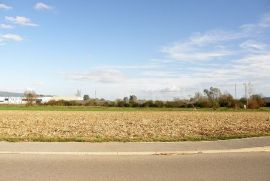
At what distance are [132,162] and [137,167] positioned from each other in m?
0.69

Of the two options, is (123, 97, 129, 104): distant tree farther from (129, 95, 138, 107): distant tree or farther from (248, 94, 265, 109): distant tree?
(248, 94, 265, 109): distant tree

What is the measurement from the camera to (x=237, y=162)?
31.3ft

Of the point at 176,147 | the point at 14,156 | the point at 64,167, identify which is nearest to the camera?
the point at 64,167

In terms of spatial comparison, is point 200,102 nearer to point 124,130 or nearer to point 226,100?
point 226,100

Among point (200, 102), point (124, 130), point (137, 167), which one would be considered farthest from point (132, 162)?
point (200, 102)

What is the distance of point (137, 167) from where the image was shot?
8.87 m

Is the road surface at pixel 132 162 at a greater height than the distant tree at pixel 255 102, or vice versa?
the distant tree at pixel 255 102

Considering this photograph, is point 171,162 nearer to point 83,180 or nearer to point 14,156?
point 83,180

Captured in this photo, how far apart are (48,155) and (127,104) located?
335 feet

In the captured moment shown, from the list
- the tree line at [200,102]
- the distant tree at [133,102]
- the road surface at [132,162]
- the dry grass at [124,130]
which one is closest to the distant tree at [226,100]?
the tree line at [200,102]

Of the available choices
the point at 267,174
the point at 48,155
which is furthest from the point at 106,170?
the point at 267,174

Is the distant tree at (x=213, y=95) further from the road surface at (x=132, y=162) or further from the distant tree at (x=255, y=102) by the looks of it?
the road surface at (x=132, y=162)

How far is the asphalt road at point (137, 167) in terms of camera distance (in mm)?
7797

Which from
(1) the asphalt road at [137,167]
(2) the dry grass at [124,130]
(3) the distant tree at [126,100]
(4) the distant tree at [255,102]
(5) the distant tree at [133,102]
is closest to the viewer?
(1) the asphalt road at [137,167]
